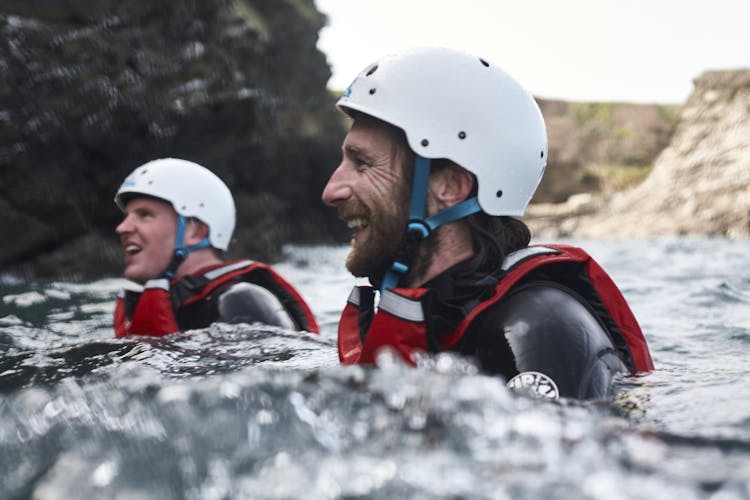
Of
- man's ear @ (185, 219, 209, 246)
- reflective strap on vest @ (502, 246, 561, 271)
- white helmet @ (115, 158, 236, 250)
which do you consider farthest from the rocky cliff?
reflective strap on vest @ (502, 246, 561, 271)

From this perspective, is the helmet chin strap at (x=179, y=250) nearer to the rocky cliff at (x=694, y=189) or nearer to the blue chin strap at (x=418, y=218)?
the blue chin strap at (x=418, y=218)

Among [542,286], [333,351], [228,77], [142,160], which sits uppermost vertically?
[228,77]

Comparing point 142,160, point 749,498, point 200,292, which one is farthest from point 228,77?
point 749,498

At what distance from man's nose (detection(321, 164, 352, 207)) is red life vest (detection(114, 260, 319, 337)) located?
2.07 meters

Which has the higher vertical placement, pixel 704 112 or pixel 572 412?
pixel 704 112

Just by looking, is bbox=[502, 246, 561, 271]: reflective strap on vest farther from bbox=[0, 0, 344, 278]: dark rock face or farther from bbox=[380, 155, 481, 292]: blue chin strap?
bbox=[0, 0, 344, 278]: dark rock face

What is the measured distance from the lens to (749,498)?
1616mm

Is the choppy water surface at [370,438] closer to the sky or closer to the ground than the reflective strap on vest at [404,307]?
closer to the ground

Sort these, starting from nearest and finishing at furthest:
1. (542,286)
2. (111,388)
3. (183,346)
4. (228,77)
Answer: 1. (111,388)
2. (542,286)
3. (183,346)
4. (228,77)

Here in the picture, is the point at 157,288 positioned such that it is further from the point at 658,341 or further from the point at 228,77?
the point at 228,77

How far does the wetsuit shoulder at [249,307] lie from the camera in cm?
470

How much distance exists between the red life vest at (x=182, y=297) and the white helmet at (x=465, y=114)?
226 cm

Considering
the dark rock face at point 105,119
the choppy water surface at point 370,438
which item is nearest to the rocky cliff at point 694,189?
the dark rock face at point 105,119

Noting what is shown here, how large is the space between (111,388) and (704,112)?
3082 cm
